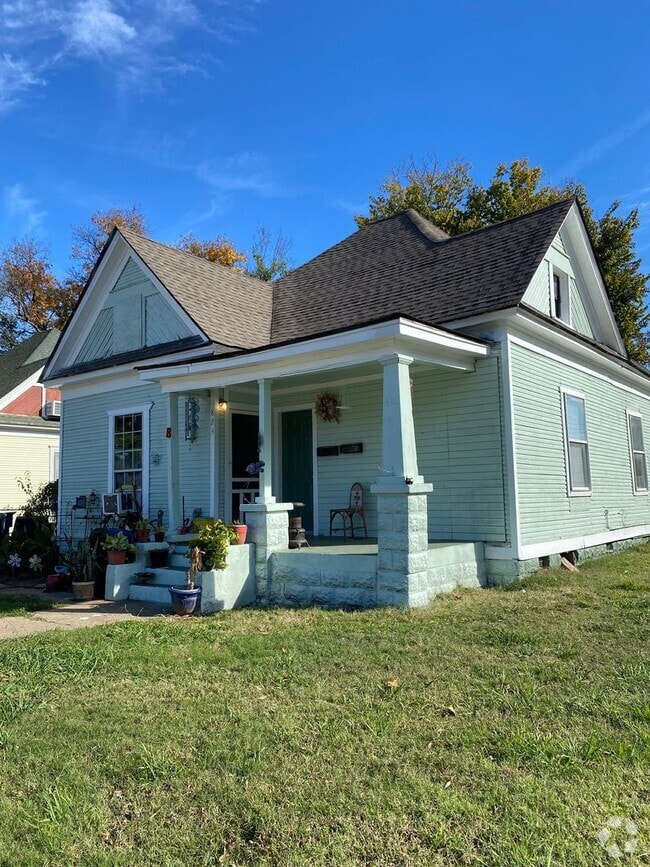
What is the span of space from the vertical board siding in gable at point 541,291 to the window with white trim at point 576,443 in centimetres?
150

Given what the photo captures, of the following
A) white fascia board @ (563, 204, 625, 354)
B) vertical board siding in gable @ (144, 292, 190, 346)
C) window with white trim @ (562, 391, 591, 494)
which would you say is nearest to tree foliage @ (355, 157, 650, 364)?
white fascia board @ (563, 204, 625, 354)

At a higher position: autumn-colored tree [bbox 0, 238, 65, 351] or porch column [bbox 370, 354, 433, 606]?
autumn-colored tree [bbox 0, 238, 65, 351]

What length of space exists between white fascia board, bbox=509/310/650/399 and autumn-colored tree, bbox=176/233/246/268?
20.6 meters

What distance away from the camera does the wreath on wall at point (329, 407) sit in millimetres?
10163

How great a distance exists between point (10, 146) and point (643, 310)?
20754 millimetres

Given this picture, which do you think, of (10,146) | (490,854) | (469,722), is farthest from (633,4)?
(10,146)

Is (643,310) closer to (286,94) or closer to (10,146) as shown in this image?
(286,94)

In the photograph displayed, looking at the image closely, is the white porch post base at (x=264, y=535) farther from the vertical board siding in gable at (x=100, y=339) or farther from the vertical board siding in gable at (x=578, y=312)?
the vertical board siding in gable at (x=578, y=312)

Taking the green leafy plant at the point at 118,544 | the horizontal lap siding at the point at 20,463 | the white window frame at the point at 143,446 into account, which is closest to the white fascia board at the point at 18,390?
the horizontal lap siding at the point at 20,463

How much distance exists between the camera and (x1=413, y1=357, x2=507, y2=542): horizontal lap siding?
8.38 m

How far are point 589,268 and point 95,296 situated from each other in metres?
10.1

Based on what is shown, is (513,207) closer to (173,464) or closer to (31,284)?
(173,464)

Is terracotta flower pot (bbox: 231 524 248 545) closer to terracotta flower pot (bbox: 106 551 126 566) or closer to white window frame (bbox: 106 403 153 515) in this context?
terracotta flower pot (bbox: 106 551 126 566)

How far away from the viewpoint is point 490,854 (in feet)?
7.84
